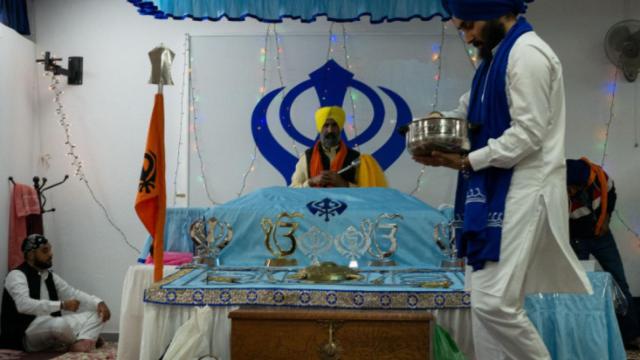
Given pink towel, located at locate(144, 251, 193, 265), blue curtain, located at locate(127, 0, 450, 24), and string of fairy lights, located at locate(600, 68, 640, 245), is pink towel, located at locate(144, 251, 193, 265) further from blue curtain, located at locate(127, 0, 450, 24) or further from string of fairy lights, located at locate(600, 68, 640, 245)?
string of fairy lights, located at locate(600, 68, 640, 245)

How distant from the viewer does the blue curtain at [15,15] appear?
20.3 ft

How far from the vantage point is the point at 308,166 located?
5.73 meters

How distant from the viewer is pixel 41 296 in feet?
17.7

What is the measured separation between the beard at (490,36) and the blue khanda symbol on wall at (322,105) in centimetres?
383

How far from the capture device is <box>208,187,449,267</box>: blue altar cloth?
3.76 meters

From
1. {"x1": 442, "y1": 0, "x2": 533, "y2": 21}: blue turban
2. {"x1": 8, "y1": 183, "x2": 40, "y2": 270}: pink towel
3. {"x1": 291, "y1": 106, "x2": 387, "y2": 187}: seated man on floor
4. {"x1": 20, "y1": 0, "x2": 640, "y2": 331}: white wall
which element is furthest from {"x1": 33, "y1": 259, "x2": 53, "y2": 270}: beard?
{"x1": 442, "y1": 0, "x2": 533, "y2": 21}: blue turban

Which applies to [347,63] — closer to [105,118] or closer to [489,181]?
[105,118]

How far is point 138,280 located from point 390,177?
10.1 feet

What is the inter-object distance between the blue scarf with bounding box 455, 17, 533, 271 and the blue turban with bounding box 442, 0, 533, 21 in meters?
0.07

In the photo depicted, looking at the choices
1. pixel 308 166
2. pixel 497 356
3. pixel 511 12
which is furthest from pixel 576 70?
pixel 497 356

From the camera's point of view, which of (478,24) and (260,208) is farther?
(260,208)

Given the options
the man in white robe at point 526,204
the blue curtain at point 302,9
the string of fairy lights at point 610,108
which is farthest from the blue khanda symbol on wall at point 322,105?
the man in white robe at point 526,204

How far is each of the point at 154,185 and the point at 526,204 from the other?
6.82 ft

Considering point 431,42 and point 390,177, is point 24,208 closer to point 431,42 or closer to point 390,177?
point 390,177
